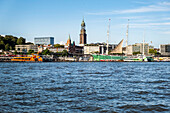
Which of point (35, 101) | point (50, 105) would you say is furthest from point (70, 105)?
point (35, 101)

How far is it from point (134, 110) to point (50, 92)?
7.03 meters

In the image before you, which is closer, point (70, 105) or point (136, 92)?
point (70, 105)

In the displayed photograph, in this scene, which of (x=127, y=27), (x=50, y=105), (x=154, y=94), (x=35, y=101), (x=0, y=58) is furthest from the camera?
(x=127, y=27)

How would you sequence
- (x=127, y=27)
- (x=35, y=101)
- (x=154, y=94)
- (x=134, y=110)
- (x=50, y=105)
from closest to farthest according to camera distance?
(x=134, y=110) → (x=50, y=105) → (x=35, y=101) → (x=154, y=94) → (x=127, y=27)

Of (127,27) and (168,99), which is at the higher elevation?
(127,27)

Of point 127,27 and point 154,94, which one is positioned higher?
point 127,27

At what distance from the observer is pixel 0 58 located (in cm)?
14312

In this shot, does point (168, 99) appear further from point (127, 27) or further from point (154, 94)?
point (127, 27)

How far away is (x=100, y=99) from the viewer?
53.6ft

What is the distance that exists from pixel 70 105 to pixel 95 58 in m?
147

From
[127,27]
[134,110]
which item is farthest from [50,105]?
[127,27]

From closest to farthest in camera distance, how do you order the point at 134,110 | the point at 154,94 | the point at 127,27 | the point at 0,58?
the point at 134,110, the point at 154,94, the point at 0,58, the point at 127,27

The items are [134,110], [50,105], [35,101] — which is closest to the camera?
[134,110]

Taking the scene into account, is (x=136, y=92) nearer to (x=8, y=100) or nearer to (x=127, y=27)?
(x=8, y=100)
